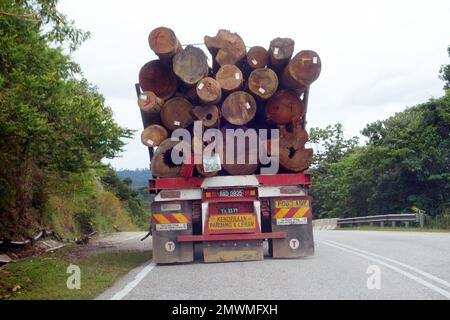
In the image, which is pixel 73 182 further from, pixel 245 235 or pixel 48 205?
pixel 245 235

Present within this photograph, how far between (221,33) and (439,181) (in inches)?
911

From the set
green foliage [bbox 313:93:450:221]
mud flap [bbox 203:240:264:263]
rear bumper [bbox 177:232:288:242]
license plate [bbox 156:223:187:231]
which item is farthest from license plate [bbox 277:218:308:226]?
green foliage [bbox 313:93:450:221]

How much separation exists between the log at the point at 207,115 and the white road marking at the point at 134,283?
9.01 feet

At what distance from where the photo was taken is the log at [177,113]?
11.0 metres

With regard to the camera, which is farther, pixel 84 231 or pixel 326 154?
pixel 326 154

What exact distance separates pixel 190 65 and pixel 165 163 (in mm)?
1864

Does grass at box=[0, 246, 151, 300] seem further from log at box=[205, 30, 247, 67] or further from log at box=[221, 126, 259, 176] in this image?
log at box=[205, 30, 247, 67]

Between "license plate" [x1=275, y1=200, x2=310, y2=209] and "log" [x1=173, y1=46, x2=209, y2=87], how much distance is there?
106 inches

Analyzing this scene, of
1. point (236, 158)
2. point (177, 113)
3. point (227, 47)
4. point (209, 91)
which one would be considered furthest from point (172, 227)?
point (227, 47)

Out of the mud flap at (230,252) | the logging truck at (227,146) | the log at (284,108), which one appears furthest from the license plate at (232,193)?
the log at (284,108)

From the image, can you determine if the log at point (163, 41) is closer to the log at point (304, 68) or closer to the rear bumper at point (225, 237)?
the log at point (304, 68)

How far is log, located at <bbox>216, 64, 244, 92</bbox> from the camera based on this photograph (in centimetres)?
1077

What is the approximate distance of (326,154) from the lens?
60.9m
